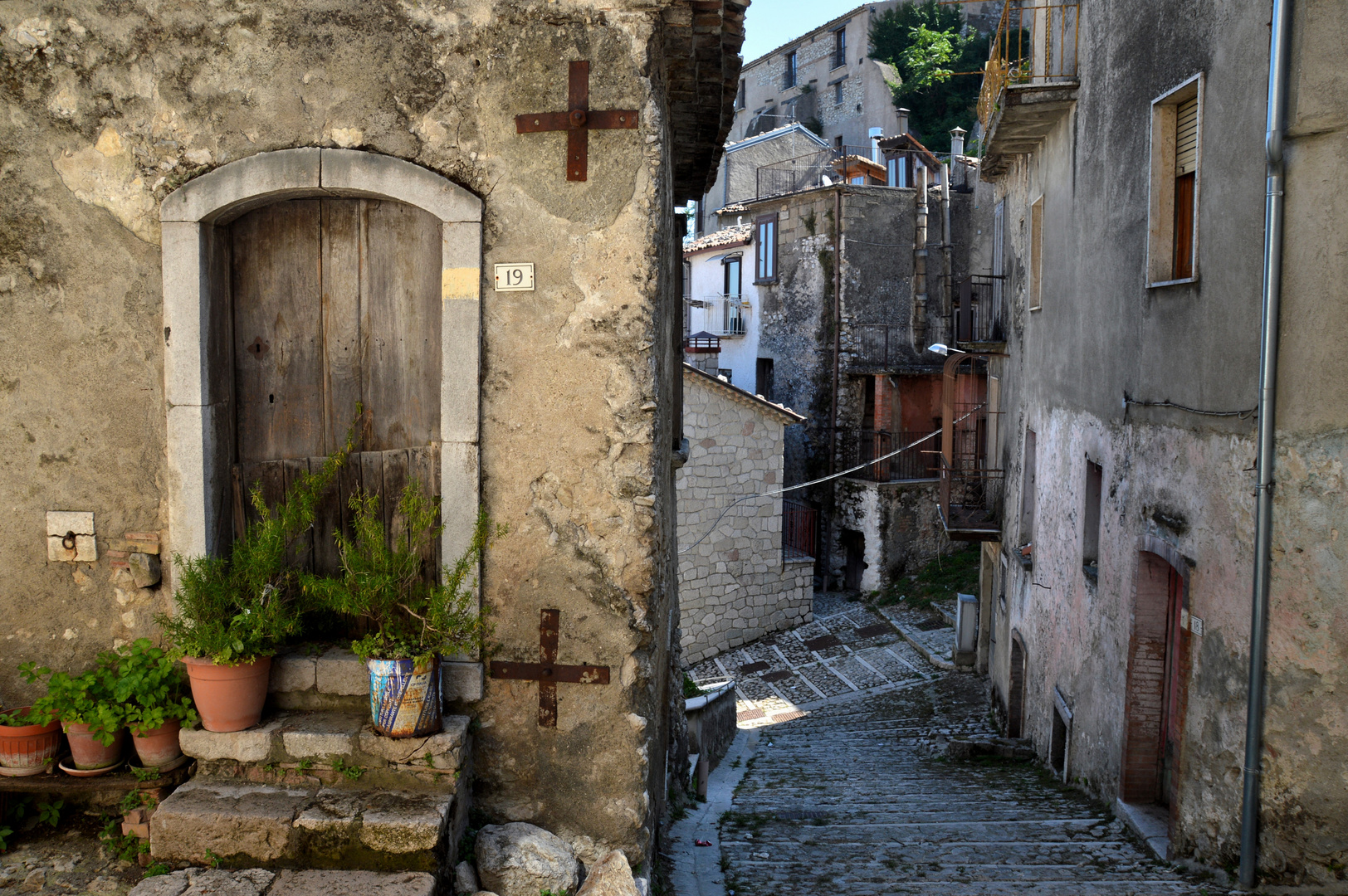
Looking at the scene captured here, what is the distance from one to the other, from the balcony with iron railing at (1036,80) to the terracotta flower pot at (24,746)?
8767mm

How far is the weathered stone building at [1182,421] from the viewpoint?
197 inches

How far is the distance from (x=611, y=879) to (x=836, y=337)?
67.8 ft

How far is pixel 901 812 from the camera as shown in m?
7.68

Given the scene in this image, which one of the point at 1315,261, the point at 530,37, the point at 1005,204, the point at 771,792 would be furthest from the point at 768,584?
the point at 530,37

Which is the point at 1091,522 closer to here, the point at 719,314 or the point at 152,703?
the point at 152,703

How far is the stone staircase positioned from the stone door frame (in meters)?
0.71

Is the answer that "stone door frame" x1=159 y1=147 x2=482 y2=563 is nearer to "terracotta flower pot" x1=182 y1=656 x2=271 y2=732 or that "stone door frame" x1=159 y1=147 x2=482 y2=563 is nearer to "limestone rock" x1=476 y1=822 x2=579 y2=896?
"terracotta flower pot" x1=182 y1=656 x2=271 y2=732

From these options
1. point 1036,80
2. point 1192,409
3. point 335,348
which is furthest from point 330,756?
point 1036,80

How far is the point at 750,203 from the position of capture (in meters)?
26.4

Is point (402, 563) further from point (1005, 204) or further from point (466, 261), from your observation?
point (1005, 204)

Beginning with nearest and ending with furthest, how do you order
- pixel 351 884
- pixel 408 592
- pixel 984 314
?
pixel 351 884, pixel 408 592, pixel 984 314

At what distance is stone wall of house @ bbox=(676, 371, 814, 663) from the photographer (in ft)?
57.0

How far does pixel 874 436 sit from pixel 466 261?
19.6 m

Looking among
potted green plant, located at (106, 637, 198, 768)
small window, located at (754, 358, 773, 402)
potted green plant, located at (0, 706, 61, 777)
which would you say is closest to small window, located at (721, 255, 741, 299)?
small window, located at (754, 358, 773, 402)
